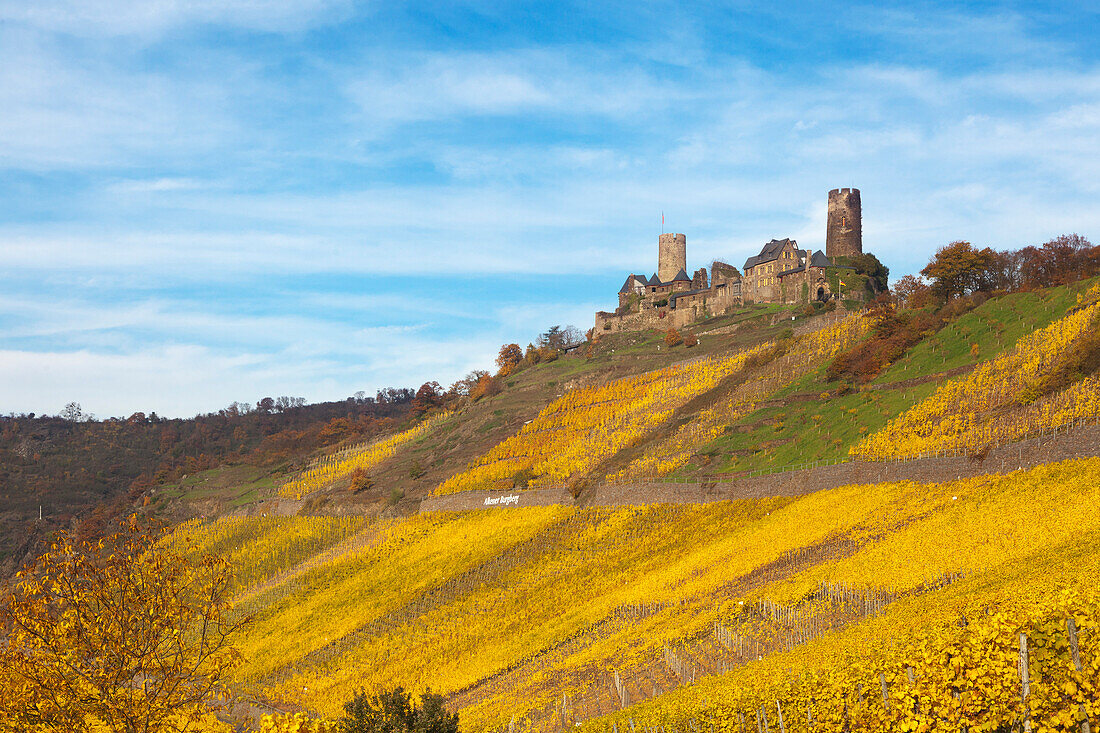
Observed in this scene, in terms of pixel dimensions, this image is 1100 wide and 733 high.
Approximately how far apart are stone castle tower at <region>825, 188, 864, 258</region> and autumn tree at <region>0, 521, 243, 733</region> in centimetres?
11828

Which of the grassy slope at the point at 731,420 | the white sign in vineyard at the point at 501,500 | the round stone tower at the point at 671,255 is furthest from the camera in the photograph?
the round stone tower at the point at 671,255

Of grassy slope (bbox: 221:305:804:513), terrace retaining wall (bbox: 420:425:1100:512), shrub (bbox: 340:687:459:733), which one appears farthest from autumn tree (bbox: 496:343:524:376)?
shrub (bbox: 340:687:459:733)

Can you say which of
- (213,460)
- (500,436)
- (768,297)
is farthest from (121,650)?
(213,460)

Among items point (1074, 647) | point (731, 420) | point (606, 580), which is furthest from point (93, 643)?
point (731, 420)

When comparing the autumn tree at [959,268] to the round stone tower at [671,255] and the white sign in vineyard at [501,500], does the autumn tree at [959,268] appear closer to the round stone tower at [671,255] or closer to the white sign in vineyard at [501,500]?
the white sign in vineyard at [501,500]

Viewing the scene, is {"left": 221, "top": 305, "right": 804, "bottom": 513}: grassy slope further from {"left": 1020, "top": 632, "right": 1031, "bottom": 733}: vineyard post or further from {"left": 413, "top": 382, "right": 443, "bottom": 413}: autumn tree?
{"left": 1020, "top": 632, "right": 1031, "bottom": 733}: vineyard post

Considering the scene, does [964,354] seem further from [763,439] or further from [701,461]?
[701,461]

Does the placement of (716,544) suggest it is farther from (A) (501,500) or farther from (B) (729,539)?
(A) (501,500)

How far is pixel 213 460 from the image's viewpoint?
588 ft

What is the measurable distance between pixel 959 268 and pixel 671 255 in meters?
70.2

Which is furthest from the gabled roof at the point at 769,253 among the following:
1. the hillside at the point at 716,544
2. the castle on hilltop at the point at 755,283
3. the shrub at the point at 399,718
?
the shrub at the point at 399,718

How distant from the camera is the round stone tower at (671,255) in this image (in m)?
157

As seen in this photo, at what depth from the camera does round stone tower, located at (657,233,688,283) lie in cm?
15700

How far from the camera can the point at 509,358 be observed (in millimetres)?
163375
